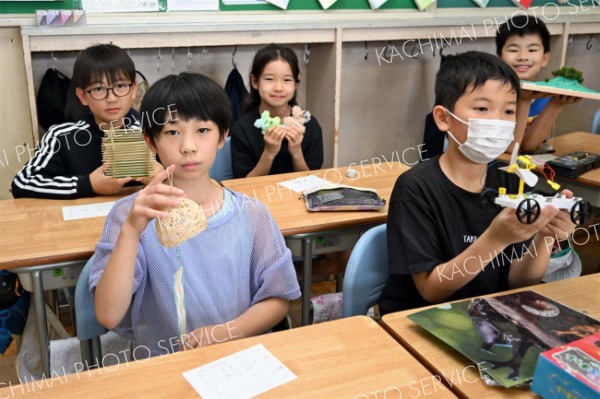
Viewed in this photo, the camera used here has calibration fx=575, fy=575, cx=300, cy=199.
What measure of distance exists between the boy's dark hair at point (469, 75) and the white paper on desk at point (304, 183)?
2.97ft

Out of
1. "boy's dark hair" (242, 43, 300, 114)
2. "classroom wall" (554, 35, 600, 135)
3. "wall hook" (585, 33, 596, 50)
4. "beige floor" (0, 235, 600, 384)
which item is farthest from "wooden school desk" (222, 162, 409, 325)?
"wall hook" (585, 33, 596, 50)

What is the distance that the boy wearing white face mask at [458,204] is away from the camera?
1.52 meters

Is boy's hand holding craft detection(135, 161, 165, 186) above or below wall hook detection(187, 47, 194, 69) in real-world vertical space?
below

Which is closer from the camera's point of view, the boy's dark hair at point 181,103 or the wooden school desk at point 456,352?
the wooden school desk at point 456,352

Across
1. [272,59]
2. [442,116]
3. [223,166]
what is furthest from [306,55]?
[442,116]

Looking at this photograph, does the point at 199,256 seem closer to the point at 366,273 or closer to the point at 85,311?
the point at 85,311

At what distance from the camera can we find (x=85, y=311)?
1.52 metres

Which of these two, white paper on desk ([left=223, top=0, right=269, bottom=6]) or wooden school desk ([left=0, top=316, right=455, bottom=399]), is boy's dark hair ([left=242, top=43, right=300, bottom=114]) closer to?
white paper on desk ([left=223, top=0, right=269, bottom=6])

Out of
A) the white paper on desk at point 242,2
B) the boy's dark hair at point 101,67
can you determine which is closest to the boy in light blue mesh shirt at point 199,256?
the boy's dark hair at point 101,67

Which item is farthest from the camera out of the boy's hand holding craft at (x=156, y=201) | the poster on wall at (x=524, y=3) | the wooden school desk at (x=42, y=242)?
the poster on wall at (x=524, y=3)

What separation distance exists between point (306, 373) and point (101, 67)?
179 centimetres

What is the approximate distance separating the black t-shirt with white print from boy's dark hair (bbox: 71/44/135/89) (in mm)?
1401

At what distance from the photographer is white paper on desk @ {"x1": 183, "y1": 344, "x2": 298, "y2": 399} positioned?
3.34 feet

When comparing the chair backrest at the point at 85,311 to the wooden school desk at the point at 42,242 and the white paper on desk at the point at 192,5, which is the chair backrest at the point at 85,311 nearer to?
the wooden school desk at the point at 42,242
